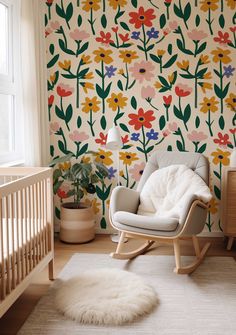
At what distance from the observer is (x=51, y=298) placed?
2590mm

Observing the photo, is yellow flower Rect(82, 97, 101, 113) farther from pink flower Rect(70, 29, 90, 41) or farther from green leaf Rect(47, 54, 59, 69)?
pink flower Rect(70, 29, 90, 41)

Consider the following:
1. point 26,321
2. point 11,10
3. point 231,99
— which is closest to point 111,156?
point 231,99

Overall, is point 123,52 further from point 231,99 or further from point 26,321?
point 26,321

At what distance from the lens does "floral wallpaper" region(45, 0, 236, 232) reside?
3.96 meters

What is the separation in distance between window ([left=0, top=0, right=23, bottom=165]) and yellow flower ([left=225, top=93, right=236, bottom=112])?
188cm

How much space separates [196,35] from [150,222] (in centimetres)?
192

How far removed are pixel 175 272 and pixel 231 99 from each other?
1.76 metres

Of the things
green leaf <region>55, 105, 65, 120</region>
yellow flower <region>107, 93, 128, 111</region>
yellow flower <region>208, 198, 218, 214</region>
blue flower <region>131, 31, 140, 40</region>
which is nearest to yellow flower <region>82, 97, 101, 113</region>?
yellow flower <region>107, 93, 128, 111</region>

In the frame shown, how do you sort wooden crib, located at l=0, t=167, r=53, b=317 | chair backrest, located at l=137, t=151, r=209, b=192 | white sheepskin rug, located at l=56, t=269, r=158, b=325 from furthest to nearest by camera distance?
1. chair backrest, located at l=137, t=151, r=209, b=192
2. white sheepskin rug, located at l=56, t=269, r=158, b=325
3. wooden crib, located at l=0, t=167, r=53, b=317

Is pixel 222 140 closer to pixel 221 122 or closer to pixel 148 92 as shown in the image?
pixel 221 122

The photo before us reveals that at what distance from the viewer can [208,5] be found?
3922 mm

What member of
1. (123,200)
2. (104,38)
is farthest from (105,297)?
(104,38)

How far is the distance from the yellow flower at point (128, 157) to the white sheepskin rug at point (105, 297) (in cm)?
144

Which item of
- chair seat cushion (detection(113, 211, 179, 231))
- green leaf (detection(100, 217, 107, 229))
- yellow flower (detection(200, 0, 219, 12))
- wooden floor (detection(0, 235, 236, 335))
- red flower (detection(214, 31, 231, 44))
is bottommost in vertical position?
wooden floor (detection(0, 235, 236, 335))
